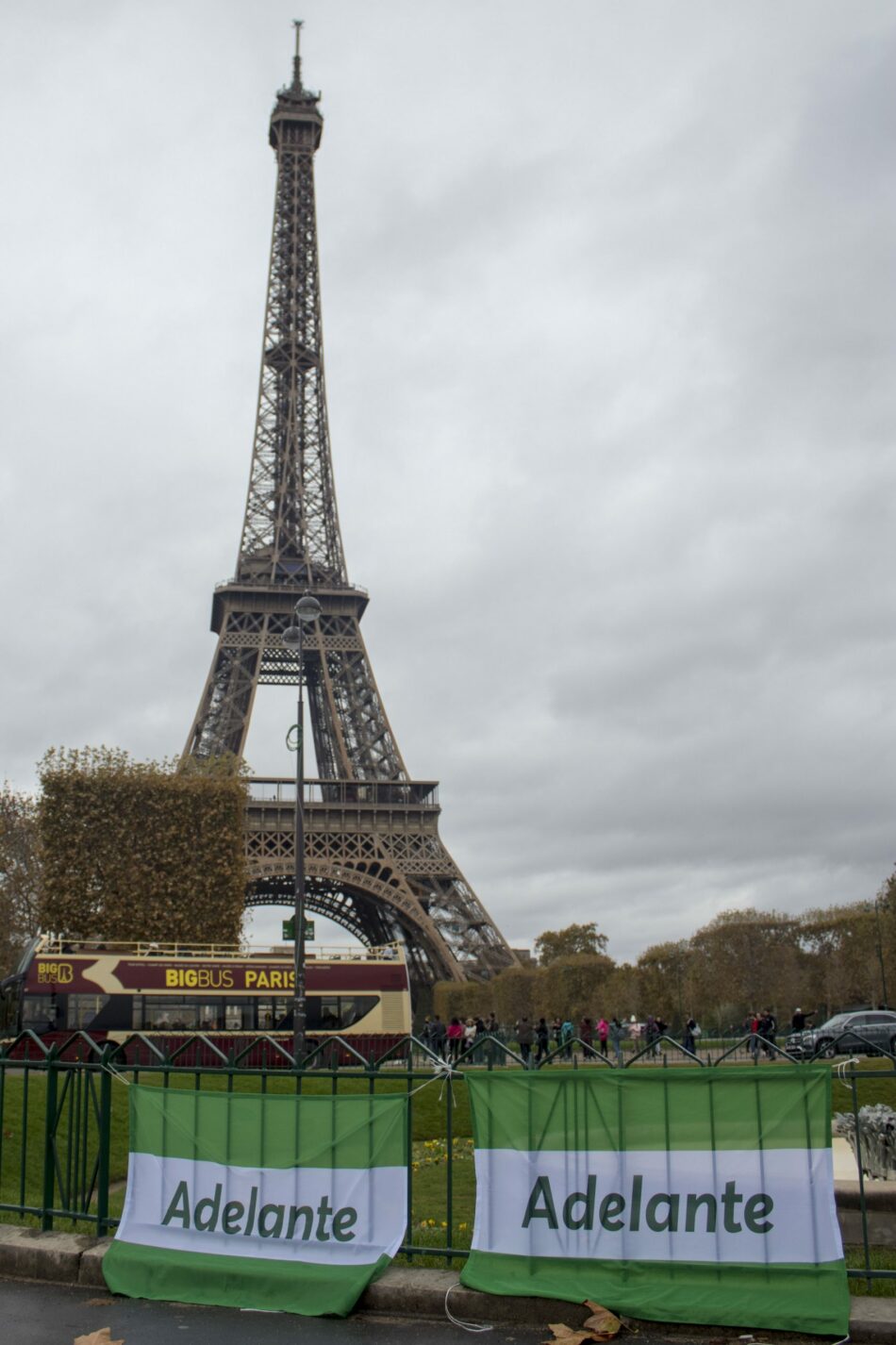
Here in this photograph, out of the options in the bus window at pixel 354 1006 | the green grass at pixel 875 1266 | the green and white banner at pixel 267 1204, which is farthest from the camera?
the bus window at pixel 354 1006

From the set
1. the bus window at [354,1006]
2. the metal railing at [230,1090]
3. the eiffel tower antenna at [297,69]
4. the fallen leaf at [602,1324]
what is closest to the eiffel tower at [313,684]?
the eiffel tower antenna at [297,69]

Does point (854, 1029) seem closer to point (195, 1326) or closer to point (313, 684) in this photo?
point (195, 1326)

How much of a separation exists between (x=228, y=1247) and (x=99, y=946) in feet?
126

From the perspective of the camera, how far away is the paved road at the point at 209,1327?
25.4ft

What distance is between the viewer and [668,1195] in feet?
26.8

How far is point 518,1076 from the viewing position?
338 inches

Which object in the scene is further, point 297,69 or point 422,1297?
point 297,69

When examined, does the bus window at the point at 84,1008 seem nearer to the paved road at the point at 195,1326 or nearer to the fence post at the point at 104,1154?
the fence post at the point at 104,1154

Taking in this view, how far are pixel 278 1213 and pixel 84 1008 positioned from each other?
94.7 feet

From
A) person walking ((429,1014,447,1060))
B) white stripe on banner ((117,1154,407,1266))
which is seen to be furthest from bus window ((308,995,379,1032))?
white stripe on banner ((117,1154,407,1266))

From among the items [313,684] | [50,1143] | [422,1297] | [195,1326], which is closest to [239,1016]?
[50,1143]

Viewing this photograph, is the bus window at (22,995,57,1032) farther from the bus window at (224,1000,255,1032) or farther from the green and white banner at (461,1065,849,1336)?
the green and white banner at (461,1065,849,1336)

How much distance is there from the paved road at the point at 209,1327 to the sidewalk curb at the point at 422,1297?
91 mm

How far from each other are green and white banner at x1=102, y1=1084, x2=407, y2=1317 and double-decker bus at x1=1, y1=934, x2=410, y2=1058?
24384 millimetres
